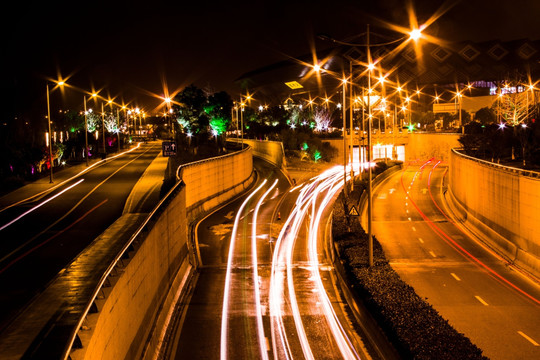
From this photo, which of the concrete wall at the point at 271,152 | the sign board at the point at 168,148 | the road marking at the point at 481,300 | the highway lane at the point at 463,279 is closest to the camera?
the highway lane at the point at 463,279

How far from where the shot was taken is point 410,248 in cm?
2998

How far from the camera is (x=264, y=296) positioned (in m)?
20.3

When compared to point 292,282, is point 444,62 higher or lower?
higher

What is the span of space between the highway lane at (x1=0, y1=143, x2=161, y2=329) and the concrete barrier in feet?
11.3

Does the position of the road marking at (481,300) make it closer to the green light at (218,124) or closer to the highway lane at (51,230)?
the highway lane at (51,230)

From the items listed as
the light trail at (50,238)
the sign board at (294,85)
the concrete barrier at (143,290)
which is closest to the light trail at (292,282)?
the concrete barrier at (143,290)

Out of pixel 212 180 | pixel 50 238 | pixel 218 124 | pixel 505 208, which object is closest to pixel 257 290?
pixel 50 238

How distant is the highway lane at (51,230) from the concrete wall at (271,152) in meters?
25.2

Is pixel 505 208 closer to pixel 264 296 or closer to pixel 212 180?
pixel 264 296

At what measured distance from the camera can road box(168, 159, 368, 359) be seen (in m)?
15.3

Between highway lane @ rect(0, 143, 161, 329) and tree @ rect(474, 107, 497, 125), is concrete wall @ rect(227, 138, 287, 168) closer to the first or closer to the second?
highway lane @ rect(0, 143, 161, 329)

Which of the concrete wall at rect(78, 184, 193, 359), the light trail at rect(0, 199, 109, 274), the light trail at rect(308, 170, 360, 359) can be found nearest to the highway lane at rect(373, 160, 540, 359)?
the light trail at rect(308, 170, 360, 359)

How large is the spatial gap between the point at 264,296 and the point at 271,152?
5777cm

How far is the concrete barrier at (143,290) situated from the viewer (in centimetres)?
961
